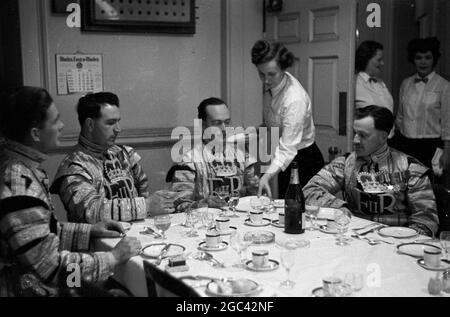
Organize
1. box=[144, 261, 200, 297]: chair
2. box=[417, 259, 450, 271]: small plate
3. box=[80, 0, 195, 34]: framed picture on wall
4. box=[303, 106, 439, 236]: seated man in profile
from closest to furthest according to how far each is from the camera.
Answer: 1. box=[144, 261, 200, 297]: chair
2. box=[417, 259, 450, 271]: small plate
3. box=[303, 106, 439, 236]: seated man in profile
4. box=[80, 0, 195, 34]: framed picture on wall

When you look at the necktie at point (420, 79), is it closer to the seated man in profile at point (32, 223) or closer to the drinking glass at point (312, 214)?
the drinking glass at point (312, 214)

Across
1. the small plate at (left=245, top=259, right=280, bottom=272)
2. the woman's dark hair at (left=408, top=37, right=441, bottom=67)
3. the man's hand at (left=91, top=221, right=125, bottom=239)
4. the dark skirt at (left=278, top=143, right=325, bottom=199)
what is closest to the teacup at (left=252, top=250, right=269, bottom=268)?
the small plate at (left=245, top=259, right=280, bottom=272)

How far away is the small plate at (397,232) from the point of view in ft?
6.11

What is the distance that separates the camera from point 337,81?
11.2 feet

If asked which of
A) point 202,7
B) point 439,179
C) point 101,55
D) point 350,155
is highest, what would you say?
point 202,7

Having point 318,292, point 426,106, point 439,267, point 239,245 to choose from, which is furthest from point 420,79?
point 318,292

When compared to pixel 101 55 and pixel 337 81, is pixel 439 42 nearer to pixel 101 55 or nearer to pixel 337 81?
pixel 337 81

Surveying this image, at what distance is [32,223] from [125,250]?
0.98ft

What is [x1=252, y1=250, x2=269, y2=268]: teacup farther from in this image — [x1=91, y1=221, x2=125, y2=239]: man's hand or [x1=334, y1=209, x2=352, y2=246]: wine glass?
[x1=91, y1=221, x2=125, y2=239]: man's hand

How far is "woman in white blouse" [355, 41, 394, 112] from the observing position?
358cm

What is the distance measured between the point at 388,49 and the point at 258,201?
2546 millimetres

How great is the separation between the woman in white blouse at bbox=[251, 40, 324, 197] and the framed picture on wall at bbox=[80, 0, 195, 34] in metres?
0.81

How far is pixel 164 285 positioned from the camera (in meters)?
1.26
